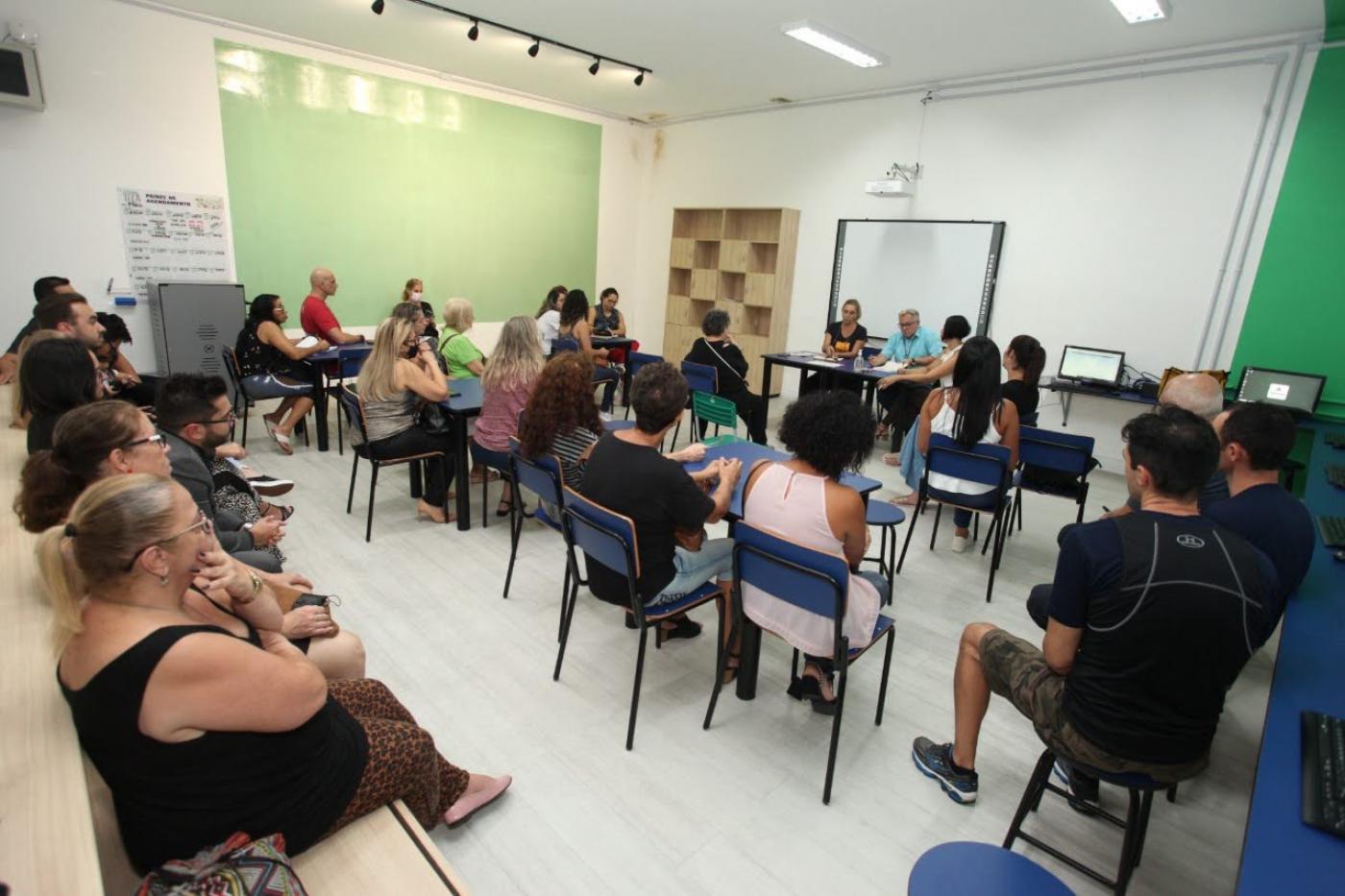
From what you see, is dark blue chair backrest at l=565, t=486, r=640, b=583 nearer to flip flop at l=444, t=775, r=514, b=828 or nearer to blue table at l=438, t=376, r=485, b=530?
flip flop at l=444, t=775, r=514, b=828

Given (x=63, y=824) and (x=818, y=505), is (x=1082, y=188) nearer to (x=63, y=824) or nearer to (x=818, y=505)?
(x=818, y=505)

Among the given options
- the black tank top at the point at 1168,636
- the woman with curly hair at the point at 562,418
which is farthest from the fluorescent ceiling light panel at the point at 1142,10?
the black tank top at the point at 1168,636

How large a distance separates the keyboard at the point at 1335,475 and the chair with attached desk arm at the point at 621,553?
3.10 m

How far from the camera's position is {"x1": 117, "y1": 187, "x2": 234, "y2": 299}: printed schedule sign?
19.2 feet

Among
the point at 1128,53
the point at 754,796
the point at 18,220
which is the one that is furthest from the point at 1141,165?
the point at 18,220

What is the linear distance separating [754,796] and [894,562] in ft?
6.41

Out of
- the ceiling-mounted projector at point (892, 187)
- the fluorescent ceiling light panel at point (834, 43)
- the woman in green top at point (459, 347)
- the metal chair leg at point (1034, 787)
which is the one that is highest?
the fluorescent ceiling light panel at point (834, 43)

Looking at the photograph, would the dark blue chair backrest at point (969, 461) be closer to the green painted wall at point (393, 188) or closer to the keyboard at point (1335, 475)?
the keyboard at point (1335, 475)

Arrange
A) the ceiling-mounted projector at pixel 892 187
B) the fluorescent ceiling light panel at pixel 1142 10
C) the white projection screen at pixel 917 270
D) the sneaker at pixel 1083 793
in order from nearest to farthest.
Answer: the sneaker at pixel 1083 793 → the fluorescent ceiling light panel at pixel 1142 10 → the white projection screen at pixel 917 270 → the ceiling-mounted projector at pixel 892 187

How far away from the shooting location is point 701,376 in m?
5.27

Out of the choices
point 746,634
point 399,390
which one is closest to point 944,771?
point 746,634

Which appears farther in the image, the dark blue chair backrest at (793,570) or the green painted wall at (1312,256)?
the green painted wall at (1312,256)

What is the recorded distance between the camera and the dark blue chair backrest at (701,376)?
17.0 ft

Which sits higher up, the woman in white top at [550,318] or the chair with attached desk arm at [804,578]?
the woman in white top at [550,318]
